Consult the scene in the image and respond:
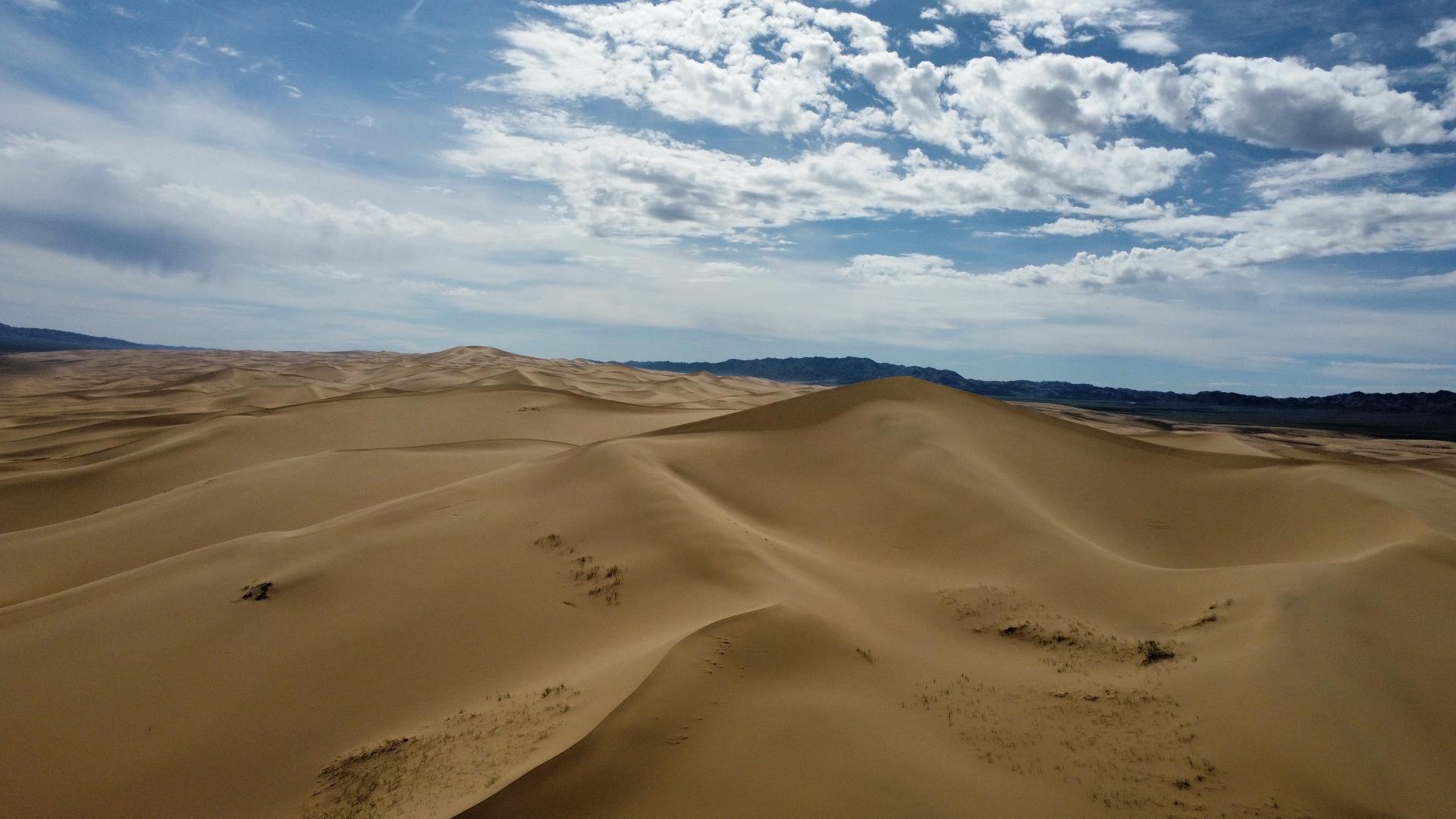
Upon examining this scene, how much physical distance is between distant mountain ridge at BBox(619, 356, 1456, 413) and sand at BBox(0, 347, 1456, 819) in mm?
70289

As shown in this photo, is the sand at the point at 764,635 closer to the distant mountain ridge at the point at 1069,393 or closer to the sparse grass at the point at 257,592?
the sparse grass at the point at 257,592

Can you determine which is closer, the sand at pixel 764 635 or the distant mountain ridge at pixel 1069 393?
Result: the sand at pixel 764 635

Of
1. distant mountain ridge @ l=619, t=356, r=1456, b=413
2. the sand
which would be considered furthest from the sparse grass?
distant mountain ridge @ l=619, t=356, r=1456, b=413

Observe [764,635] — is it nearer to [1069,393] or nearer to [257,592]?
[257,592]

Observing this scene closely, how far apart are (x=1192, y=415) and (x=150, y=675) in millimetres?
101836

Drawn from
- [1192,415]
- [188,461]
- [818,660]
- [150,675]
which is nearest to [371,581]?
Answer: [150,675]

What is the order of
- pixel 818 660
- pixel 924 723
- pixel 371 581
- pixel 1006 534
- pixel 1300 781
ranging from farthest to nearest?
1. pixel 1006 534
2. pixel 371 581
3. pixel 818 660
4. pixel 924 723
5. pixel 1300 781

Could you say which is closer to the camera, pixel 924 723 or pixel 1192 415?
pixel 924 723

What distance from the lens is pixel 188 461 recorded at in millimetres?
22531

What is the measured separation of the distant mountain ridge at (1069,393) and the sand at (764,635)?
2767 inches

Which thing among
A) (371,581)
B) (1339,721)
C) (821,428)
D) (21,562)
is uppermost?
(821,428)

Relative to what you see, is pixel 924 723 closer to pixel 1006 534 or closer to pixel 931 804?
pixel 931 804

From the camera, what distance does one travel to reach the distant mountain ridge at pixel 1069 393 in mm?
104375

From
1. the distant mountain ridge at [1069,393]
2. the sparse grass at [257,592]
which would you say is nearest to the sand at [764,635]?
the sparse grass at [257,592]
